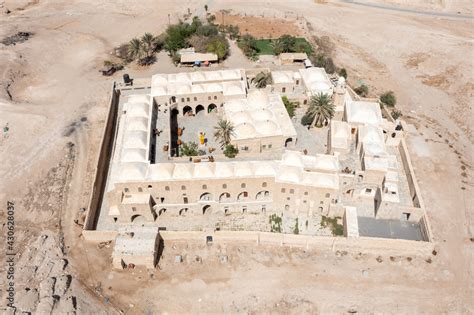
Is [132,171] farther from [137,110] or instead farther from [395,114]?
[395,114]

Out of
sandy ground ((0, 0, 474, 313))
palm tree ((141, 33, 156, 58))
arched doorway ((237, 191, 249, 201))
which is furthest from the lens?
palm tree ((141, 33, 156, 58))

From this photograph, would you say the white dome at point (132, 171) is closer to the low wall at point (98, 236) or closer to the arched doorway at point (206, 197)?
the low wall at point (98, 236)

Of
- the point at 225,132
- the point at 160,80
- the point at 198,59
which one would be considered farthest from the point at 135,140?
the point at 198,59

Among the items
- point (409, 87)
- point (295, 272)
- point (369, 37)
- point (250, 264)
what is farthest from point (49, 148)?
point (369, 37)

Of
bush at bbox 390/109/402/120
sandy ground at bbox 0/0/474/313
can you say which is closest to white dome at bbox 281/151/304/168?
sandy ground at bbox 0/0/474/313

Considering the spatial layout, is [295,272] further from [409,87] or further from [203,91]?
[409,87]

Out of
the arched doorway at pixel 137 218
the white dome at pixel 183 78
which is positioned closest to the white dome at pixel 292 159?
the arched doorway at pixel 137 218

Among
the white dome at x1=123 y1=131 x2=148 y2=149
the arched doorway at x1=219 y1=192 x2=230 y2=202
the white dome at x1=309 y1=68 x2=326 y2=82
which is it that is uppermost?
the white dome at x1=309 y1=68 x2=326 y2=82

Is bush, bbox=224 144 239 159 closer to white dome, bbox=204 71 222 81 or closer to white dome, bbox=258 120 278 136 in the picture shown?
white dome, bbox=258 120 278 136
